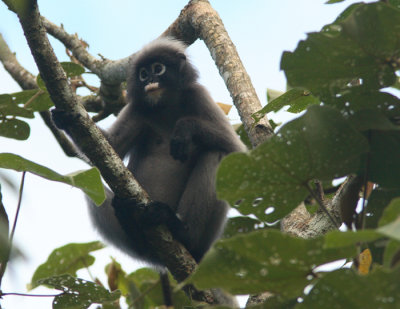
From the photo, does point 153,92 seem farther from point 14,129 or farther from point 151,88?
point 14,129

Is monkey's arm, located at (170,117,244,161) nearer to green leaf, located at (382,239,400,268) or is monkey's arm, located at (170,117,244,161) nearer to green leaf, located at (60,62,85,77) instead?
green leaf, located at (60,62,85,77)

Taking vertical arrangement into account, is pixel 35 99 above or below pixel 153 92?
above

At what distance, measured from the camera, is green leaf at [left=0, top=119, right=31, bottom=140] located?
332 cm

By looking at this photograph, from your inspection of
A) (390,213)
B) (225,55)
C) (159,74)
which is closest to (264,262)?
(390,213)

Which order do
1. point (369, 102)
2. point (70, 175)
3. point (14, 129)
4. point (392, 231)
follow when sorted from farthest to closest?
point (14, 129)
point (70, 175)
point (369, 102)
point (392, 231)

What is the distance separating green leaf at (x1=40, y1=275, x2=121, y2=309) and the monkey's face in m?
3.40

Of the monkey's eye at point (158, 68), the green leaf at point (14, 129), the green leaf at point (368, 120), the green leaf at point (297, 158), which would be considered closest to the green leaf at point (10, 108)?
the green leaf at point (14, 129)

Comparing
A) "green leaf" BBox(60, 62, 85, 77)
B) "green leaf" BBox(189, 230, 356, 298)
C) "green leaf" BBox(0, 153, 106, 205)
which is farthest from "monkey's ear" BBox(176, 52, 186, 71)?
"green leaf" BBox(189, 230, 356, 298)

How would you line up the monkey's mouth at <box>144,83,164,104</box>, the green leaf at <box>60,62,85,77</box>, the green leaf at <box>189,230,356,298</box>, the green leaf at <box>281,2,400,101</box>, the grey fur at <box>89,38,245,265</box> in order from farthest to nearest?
the monkey's mouth at <box>144,83,164,104</box>, the grey fur at <box>89,38,245,265</box>, the green leaf at <box>60,62,85,77</box>, the green leaf at <box>281,2,400,101</box>, the green leaf at <box>189,230,356,298</box>

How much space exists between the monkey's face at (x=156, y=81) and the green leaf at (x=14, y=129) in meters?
2.54

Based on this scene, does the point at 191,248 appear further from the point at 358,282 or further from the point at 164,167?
the point at 358,282

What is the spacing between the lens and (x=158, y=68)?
20.4 feet

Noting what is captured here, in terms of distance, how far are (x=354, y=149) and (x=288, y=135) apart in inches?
7.7

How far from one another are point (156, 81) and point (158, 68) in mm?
271
